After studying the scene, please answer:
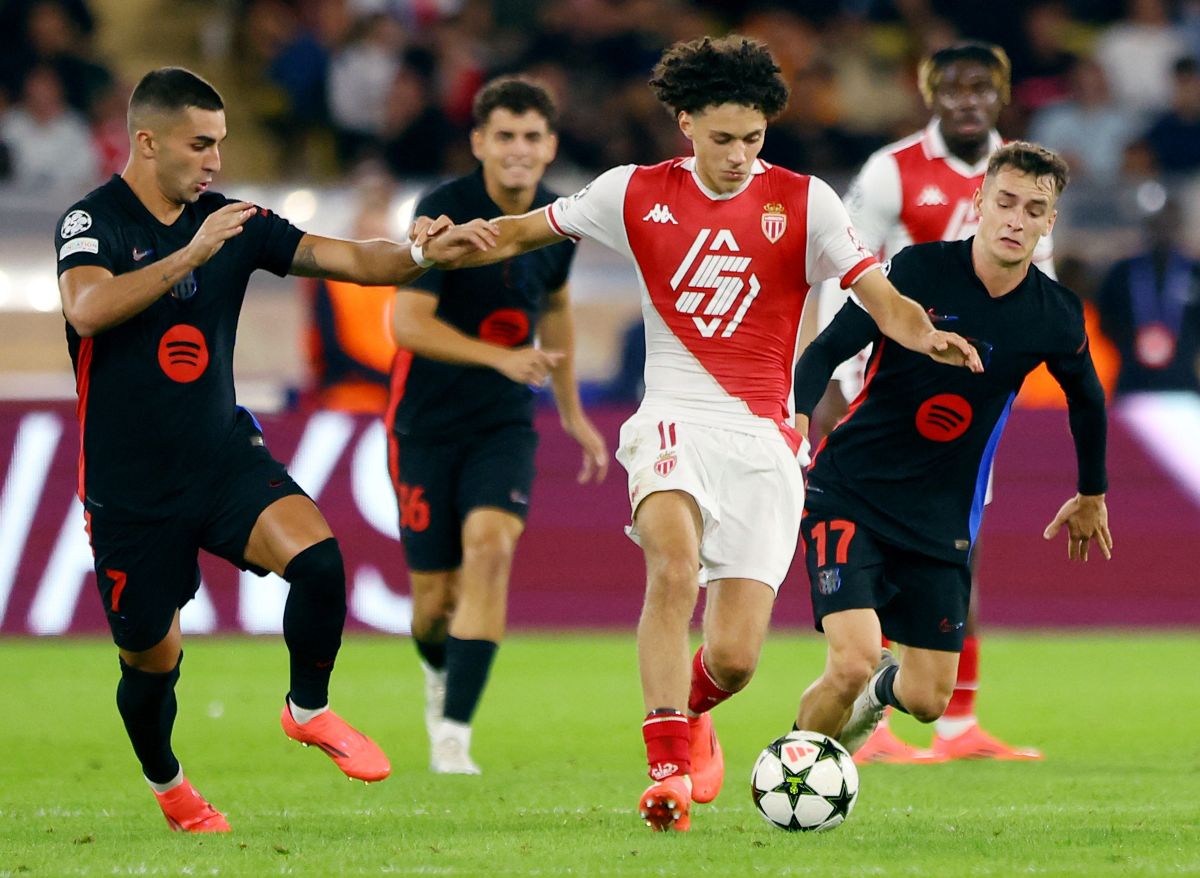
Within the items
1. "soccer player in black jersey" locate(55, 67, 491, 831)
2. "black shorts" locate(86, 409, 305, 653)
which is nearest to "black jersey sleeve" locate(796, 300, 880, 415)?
"soccer player in black jersey" locate(55, 67, 491, 831)

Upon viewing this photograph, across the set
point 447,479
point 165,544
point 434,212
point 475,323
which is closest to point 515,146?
point 434,212

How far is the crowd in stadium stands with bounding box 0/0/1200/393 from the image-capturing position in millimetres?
16359

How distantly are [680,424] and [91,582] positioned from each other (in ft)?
22.0

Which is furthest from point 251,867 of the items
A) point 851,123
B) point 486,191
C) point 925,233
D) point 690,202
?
point 851,123

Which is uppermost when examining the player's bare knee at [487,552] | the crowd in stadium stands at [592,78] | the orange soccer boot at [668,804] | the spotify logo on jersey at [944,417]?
the crowd in stadium stands at [592,78]

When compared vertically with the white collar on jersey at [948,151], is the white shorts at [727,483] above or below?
below

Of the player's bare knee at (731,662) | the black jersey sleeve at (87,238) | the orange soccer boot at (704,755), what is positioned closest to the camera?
the black jersey sleeve at (87,238)

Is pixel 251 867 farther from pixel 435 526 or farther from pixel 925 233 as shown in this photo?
pixel 925 233

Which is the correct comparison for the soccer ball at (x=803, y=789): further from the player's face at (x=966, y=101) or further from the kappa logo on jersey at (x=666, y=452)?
the player's face at (x=966, y=101)

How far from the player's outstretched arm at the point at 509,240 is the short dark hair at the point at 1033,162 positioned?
1582mm

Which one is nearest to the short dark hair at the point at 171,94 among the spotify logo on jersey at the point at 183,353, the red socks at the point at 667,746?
the spotify logo on jersey at the point at 183,353

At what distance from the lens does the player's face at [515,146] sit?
838 centimetres

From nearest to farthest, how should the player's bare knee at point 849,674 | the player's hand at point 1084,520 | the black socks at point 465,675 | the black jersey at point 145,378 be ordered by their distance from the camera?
the black jersey at point 145,378 < the player's bare knee at point 849,674 < the player's hand at point 1084,520 < the black socks at point 465,675

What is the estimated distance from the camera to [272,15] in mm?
18000
